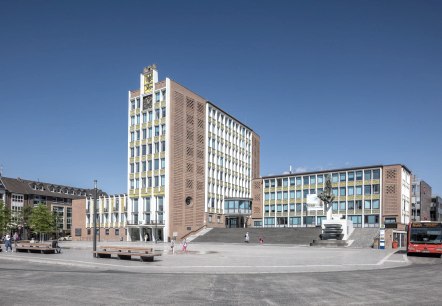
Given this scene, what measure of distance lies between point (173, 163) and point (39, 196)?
Result: 2106 inches

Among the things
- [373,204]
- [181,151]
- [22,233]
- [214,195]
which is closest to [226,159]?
[214,195]

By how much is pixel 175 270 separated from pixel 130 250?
748 centimetres

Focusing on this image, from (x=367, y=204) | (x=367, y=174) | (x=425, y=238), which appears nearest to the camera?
(x=425, y=238)

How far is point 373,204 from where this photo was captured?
80.4m

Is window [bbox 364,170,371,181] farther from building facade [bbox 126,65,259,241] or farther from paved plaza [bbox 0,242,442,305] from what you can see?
paved plaza [bbox 0,242,442,305]

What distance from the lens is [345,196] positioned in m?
84.9

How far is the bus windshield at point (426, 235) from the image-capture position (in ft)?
113

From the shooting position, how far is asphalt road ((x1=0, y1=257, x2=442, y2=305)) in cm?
1324

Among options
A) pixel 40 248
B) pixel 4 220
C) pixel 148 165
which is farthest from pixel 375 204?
pixel 40 248

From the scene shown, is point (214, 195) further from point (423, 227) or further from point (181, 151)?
point (423, 227)

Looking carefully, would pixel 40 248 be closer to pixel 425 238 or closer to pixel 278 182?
pixel 425 238

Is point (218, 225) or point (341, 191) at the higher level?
point (341, 191)

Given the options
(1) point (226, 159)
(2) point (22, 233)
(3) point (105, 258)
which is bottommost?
(2) point (22, 233)

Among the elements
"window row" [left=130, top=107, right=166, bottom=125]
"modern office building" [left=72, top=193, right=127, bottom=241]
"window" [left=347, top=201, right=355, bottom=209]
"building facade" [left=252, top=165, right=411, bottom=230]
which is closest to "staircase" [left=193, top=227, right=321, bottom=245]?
"building facade" [left=252, top=165, right=411, bottom=230]
